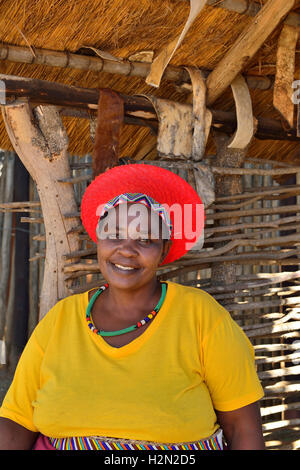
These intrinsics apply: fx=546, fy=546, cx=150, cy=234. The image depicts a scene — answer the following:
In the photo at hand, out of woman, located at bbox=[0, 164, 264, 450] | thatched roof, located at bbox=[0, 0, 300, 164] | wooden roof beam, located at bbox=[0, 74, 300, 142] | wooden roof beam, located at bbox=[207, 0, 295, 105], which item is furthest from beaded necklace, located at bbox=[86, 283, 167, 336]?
wooden roof beam, located at bbox=[207, 0, 295, 105]

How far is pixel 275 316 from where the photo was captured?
3.70 m

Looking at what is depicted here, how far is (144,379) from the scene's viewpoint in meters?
1.85

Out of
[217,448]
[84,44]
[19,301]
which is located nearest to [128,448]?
[217,448]

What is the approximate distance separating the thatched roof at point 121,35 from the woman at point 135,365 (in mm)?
1224

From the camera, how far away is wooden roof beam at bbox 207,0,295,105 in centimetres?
306

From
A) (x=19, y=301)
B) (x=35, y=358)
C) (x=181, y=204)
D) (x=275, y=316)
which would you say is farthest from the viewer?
(x=19, y=301)

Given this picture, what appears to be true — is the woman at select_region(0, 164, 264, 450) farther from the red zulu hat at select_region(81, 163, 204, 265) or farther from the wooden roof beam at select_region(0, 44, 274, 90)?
the wooden roof beam at select_region(0, 44, 274, 90)

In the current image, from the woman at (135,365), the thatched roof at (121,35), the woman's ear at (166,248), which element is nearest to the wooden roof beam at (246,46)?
the thatched roof at (121,35)

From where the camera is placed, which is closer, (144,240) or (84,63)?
(144,240)

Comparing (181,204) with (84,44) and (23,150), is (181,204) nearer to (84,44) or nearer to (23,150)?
(23,150)

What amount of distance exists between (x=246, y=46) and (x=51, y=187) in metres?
1.41

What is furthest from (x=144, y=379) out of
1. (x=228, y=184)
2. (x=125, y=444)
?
(x=228, y=184)

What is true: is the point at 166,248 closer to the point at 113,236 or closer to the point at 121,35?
the point at 113,236

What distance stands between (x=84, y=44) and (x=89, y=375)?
2.01m
